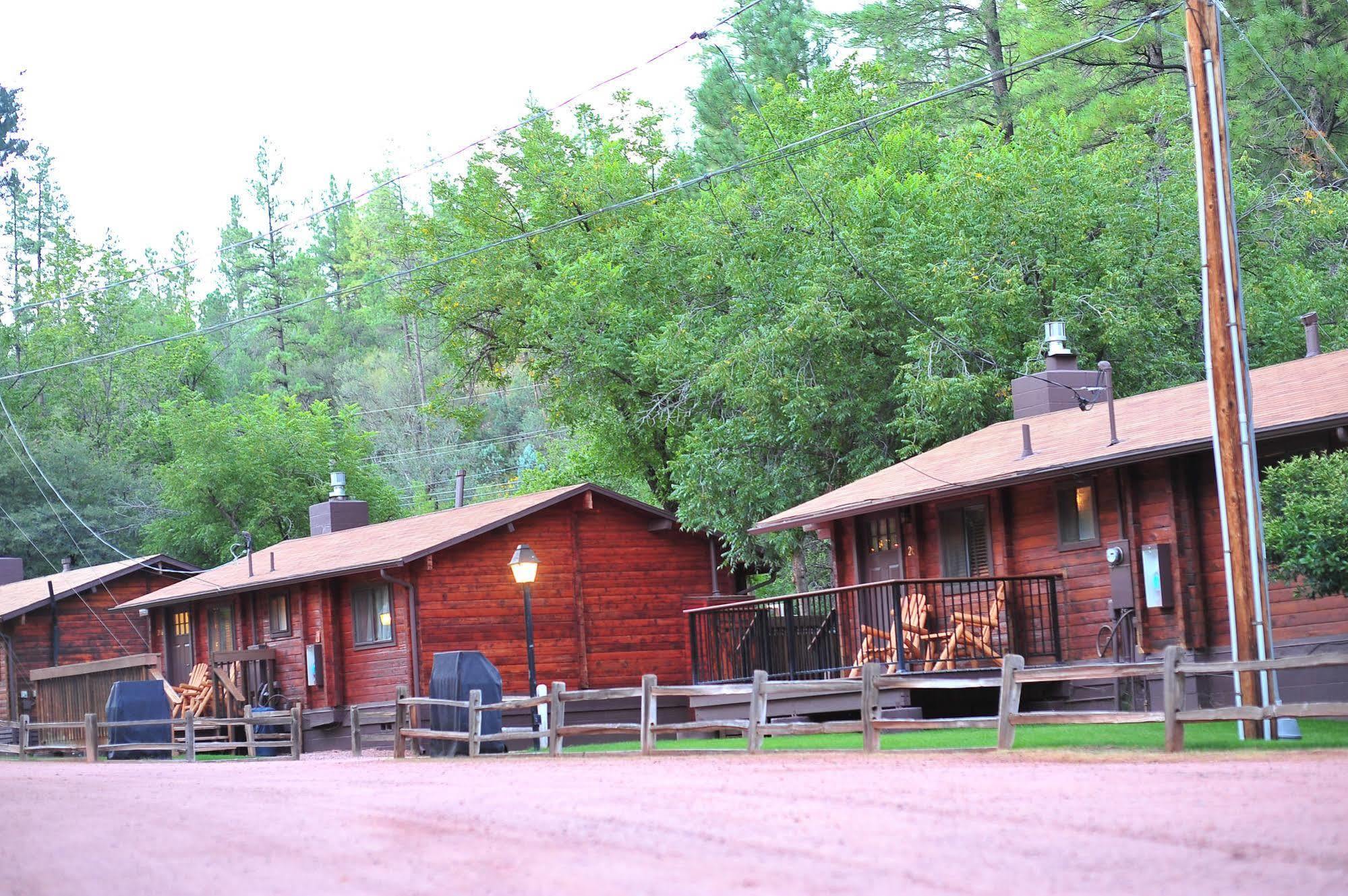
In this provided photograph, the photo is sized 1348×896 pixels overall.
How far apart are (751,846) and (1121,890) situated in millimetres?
2483

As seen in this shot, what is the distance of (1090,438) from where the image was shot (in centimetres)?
2206

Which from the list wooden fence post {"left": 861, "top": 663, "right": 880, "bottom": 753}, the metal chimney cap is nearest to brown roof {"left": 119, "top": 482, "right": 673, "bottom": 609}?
the metal chimney cap

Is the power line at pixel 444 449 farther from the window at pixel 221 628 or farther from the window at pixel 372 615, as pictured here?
the window at pixel 372 615

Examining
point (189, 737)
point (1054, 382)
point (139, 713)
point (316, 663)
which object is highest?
point (1054, 382)

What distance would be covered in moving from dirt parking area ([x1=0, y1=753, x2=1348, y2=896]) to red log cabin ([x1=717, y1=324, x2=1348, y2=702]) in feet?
18.1

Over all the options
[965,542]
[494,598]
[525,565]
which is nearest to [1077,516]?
[965,542]

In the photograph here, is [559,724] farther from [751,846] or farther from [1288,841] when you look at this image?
[1288,841]

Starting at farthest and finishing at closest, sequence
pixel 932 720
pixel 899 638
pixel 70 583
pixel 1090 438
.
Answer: pixel 70 583, pixel 1090 438, pixel 899 638, pixel 932 720

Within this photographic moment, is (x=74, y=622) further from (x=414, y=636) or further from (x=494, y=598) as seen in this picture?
(x=494, y=598)

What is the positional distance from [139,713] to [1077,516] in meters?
18.5

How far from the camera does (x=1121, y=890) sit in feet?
25.7

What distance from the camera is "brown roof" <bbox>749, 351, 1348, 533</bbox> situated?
61.7 ft

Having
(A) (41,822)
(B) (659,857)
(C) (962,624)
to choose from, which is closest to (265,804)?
(A) (41,822)

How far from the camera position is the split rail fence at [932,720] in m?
14.6
